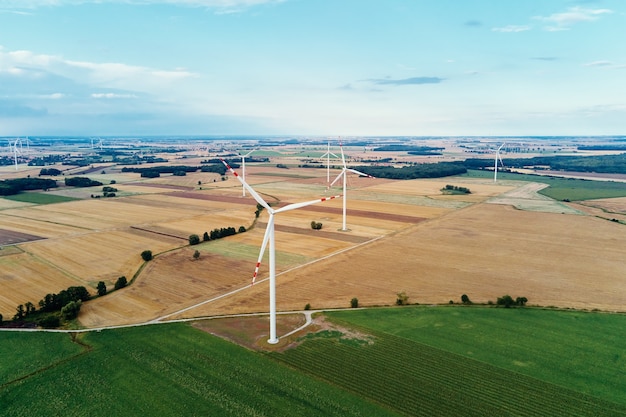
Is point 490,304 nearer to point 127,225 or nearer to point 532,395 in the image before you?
point 532,395

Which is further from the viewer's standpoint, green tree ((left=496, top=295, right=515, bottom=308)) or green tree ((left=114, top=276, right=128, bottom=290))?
green tree ((left=114, top=276, right=128, bottom=290))

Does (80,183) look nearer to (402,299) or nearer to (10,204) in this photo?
(10,204)

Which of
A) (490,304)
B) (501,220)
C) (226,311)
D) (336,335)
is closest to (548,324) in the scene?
(490,304)

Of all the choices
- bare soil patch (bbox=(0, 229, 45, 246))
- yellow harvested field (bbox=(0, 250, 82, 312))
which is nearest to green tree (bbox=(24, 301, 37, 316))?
yellow harvested field (bbox=(0, 250, 82, 312))

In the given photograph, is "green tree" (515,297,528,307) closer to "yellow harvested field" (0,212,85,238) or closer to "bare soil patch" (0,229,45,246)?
"yellow harvested field" (0,212,85,238)

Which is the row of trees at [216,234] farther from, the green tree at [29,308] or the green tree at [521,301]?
the green tree at [521,301]

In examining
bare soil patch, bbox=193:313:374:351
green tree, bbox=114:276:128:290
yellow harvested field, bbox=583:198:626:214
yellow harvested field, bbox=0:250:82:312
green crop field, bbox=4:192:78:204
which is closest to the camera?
bare soil patch, bbox=193:313:374:351

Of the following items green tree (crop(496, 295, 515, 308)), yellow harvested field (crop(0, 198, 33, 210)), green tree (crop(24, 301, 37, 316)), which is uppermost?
yellow harvested field (crop(0, 198, 33, 210))
